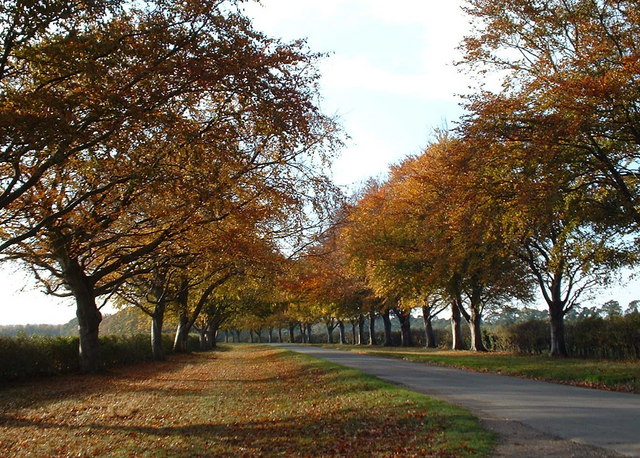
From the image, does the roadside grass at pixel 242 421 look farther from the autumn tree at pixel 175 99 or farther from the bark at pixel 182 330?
the bark at pixel 182 330

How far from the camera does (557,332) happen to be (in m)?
25.4

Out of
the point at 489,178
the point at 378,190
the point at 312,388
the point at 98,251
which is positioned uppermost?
A: the point at 378,190

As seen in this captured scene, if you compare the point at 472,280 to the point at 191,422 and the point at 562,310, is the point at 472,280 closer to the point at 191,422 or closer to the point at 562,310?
the point at 562,310

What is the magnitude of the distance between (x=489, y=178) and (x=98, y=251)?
13.5 metres

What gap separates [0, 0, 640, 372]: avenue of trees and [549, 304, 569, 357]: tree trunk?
0.27ft

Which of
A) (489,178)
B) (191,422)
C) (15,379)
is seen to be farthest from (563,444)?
(15,379)

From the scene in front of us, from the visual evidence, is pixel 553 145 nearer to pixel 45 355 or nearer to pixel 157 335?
pixel 45 355

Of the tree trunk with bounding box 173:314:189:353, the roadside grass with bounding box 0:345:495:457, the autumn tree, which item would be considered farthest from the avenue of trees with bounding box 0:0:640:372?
the tree trunk with bounding box 173:314:189:353

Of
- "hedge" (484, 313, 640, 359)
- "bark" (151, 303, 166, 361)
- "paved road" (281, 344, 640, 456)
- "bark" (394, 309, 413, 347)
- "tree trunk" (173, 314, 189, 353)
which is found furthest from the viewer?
"bark" (394, 309, 413, 347)

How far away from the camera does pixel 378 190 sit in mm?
39656

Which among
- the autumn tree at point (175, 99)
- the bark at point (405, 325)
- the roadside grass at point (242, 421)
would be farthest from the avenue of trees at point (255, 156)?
the bark at point (405, 325)

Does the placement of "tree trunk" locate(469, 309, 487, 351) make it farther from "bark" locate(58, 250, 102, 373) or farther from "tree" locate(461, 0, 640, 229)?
"bark" locate(58, 250, 102, 373)

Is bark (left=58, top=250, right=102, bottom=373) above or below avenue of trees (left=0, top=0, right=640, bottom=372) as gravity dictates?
below

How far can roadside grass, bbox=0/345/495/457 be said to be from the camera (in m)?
8.12
